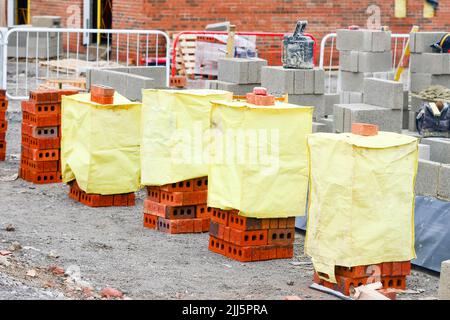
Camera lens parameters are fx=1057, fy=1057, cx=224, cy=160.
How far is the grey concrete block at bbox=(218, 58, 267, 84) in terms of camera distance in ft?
48.8

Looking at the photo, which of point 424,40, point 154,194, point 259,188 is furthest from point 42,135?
point 424,40

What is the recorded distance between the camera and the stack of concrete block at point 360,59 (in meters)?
17.1

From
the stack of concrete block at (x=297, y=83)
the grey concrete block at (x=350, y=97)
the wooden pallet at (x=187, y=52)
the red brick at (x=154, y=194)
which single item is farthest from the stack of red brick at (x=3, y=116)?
the wooden pallet at (x=187, y=52)

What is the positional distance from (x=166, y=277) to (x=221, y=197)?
3.53 feet

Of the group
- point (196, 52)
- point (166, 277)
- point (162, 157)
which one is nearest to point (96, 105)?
point (162, 157)

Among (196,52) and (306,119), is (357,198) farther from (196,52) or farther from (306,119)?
(196,52)

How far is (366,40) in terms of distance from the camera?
675 inches

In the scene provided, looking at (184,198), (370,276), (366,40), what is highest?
(366,40)

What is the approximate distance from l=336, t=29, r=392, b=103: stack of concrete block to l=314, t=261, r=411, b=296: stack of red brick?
25.3 feet

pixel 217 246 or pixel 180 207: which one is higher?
pixel 180 207

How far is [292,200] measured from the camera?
1012 cm

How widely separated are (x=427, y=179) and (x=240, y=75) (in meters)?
4.64

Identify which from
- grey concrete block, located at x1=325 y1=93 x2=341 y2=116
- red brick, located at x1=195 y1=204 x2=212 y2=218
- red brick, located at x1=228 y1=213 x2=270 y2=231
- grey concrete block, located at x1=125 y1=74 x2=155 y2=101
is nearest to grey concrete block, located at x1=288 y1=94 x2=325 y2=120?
grey concrete block, located at x1=325 y1=93 x2=341 y2=116

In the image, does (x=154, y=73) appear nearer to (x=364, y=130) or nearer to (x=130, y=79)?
(x=130, y=79)
